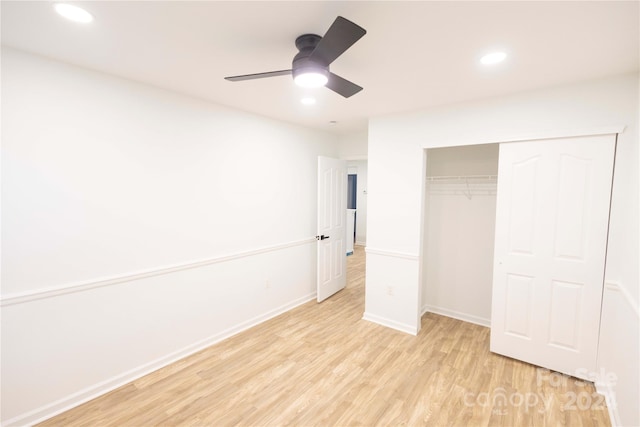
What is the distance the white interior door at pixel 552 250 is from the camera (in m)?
2.33

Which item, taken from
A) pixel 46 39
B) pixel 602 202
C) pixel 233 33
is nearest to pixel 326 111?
pixel 233 33

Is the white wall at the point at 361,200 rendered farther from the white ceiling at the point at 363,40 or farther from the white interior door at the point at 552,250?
the white ceiling at the point at 363,40

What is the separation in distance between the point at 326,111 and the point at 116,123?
6.56 ft

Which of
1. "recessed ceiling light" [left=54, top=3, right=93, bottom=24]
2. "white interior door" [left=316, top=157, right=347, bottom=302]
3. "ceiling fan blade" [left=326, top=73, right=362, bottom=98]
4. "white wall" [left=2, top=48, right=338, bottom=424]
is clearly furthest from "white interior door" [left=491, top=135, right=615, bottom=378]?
"recessed ceiling light" [left=54, top=3, right=93, bottom=24]

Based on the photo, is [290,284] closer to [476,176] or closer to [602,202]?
[476,176]

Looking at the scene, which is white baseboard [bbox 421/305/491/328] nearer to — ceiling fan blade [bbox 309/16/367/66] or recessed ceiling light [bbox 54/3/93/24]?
ceiling fan blade [bbox 309/16/367/66]

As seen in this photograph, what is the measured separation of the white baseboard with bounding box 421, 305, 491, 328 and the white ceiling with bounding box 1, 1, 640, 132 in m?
2.60

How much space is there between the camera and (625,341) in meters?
1.89

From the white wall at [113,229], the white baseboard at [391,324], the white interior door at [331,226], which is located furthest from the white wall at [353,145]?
the white baseboard at [391,324]

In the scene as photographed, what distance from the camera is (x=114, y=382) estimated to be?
232 cm

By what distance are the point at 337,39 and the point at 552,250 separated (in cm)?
256

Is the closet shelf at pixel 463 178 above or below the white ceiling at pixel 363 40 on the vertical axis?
below

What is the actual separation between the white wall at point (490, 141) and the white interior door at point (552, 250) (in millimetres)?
90

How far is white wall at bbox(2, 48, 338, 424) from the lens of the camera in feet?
6.26
